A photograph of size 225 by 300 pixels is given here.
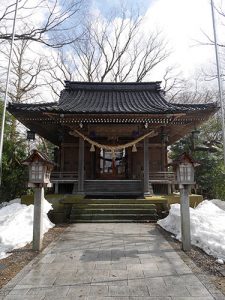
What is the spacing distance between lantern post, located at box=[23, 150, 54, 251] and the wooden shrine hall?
228 inches

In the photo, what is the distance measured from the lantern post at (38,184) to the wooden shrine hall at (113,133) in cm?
578

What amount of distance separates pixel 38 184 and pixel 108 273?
315 centimetres

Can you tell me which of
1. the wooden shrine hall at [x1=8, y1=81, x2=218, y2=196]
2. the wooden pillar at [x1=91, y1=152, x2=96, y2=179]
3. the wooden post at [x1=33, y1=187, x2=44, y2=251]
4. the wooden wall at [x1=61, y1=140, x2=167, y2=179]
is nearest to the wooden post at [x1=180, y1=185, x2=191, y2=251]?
the wooden post at [x1=33, y1=187, x2=44, y2=251]

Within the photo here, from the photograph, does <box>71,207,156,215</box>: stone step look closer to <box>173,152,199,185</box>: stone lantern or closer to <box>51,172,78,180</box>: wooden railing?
<box>51,172,78,180</box>: wooden railing

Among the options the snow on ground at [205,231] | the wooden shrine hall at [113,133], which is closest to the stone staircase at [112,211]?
the snow on ground at [205,231]

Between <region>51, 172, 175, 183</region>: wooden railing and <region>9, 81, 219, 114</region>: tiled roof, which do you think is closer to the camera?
<region>9, 81, 219, 114</region>: tiled roof

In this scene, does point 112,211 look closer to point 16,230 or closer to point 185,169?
point 16,230

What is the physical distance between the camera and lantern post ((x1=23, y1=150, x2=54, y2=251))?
23.4 feet

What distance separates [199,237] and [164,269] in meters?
2.33

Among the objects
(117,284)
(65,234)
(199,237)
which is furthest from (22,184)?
(117,284)

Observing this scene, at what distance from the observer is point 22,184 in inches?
692

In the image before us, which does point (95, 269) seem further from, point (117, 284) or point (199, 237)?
point (199, 237)

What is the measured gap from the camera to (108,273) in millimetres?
5367

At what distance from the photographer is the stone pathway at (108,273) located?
173 inches
